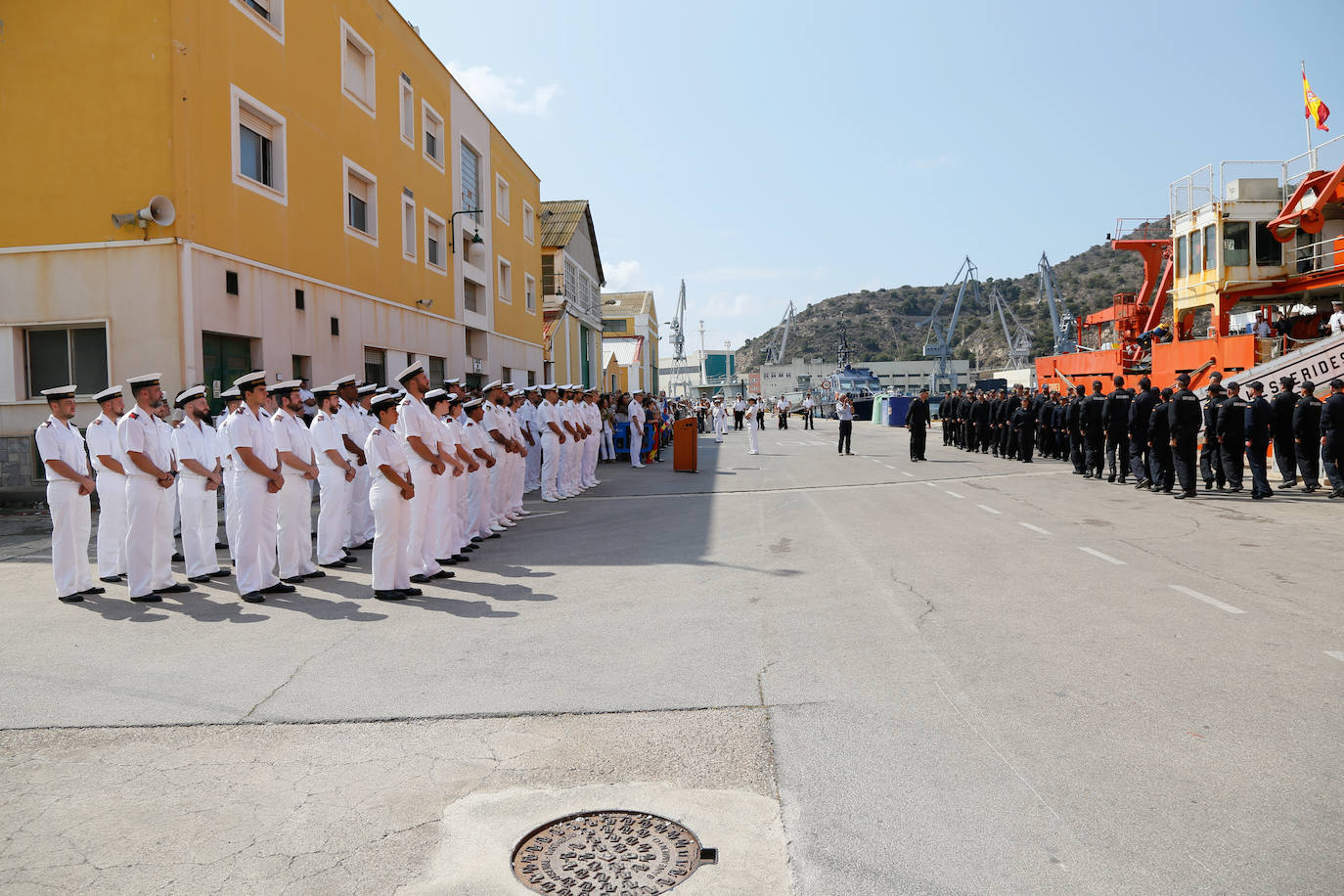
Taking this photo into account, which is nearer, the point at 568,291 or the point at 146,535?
the point at 146,535

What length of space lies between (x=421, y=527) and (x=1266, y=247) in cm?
2603

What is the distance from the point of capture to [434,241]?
86.4ft

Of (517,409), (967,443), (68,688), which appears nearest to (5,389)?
(517,409)

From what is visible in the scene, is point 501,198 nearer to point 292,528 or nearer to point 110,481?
point 110,481

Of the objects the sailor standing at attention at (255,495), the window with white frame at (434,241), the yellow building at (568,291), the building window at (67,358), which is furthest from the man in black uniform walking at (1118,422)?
the yellow building at (568,291)

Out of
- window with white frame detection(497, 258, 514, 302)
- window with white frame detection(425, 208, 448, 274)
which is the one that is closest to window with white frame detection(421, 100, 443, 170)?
window with white frame detection(425, 208, 448, 274)

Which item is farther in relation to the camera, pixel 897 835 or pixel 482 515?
pixel 482 515

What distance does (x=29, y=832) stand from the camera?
369cm

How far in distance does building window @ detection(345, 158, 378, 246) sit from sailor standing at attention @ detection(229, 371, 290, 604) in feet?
40.7

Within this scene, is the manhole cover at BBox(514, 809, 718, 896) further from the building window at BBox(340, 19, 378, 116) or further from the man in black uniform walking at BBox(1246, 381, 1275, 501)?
the building window at BBox(340, 19, 378, 116)

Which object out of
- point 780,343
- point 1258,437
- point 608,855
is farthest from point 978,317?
point 608,855

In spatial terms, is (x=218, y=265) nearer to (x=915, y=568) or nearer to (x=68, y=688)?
(x=68, y=688)

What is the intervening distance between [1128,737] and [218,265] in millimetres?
14505

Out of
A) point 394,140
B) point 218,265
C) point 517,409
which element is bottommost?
point 517,409
